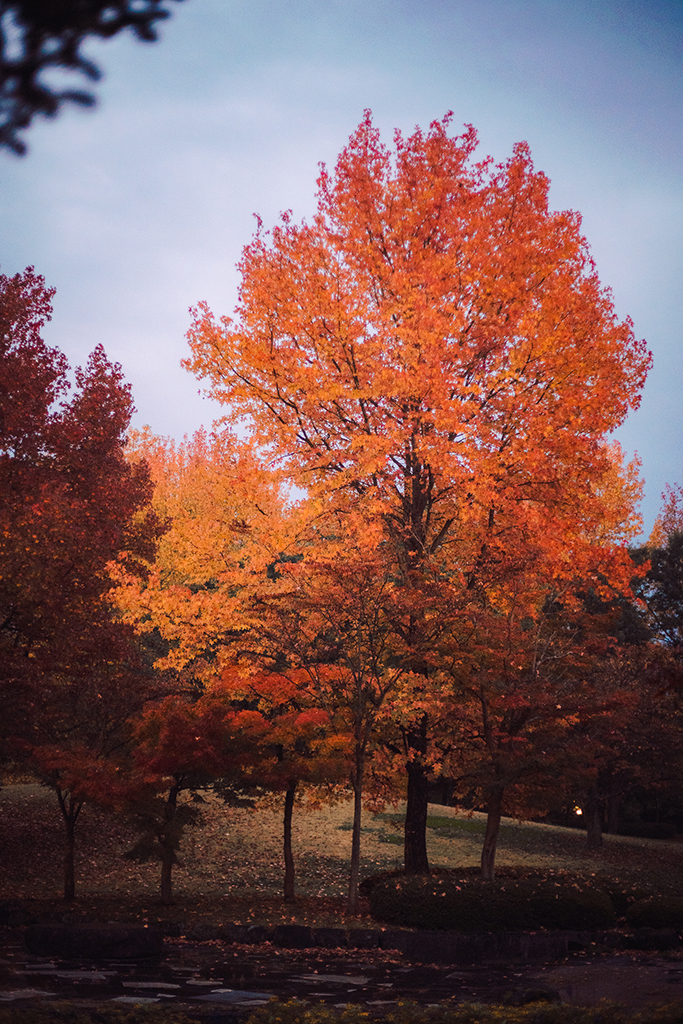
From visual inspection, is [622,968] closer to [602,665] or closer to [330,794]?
[330,794]

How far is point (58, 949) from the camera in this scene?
994cm

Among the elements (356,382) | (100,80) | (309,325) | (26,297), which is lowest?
(100,80)

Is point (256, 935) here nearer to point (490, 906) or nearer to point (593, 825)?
point (490, 906)

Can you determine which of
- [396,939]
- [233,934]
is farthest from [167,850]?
[396,939]

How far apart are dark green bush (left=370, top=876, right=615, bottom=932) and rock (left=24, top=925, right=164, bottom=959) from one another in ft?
16.6

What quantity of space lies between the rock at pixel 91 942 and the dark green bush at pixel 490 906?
5.04m

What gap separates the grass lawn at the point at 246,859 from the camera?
51.6ft

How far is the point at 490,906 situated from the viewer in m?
13.0

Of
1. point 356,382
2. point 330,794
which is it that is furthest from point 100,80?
point 330,794

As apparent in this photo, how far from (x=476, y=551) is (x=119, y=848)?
50.7 feet

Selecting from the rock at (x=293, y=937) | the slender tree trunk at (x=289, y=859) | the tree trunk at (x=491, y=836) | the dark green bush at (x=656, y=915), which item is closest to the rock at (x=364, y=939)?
the rock at (x=293, y=937)

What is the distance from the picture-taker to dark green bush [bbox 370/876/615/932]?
12.9 metres

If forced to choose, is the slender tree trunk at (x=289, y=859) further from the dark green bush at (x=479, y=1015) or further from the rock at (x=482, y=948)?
the dark green bush at (x=479, y=1015)

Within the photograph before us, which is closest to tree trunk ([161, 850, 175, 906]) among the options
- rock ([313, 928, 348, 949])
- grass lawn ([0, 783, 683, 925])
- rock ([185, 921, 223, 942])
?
grass lawn ([0, 783, 683, 925])
